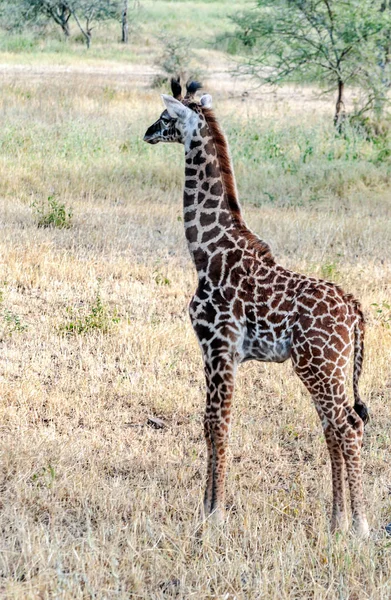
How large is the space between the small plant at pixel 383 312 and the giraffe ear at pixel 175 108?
11.9 feet

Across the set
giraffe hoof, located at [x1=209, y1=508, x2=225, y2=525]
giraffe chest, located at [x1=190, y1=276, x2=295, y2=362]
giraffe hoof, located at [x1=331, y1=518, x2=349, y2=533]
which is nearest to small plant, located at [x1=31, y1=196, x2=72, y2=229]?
giraffe chest, located at [x1=190, y1=276, x2=295, y2=362]

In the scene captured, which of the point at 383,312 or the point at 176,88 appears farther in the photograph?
the point at 383,312

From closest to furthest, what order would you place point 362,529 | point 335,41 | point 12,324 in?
1. point 362,529
2. point 12,324
3. point 335,41

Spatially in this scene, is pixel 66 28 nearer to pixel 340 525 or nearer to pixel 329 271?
pixel 329 271

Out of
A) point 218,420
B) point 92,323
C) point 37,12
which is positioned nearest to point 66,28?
point 37,12

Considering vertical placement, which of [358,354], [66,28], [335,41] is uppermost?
[335,41]

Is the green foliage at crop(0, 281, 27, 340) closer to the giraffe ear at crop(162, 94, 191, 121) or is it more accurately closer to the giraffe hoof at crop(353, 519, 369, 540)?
the giraffe ear at crop(162, 94, 191, 121)

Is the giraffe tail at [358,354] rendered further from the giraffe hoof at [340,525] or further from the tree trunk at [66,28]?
the tree trunk at [66,28]

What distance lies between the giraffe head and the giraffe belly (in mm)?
1427

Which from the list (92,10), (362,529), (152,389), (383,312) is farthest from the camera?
(92,10)

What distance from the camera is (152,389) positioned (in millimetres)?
6930

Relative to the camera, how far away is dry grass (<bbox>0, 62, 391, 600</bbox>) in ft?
14.5

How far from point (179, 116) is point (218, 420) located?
1.95 metres

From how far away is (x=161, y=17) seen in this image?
180 feet
